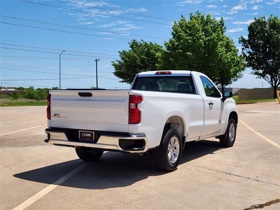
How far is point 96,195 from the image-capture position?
518 cm

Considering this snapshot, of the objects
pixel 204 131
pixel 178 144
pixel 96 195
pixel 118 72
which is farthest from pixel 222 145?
pixel 118 72

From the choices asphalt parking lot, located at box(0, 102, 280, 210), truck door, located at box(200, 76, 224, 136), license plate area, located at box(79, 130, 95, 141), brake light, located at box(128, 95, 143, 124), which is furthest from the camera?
truck door, located at box(200, 76, 224, 136)

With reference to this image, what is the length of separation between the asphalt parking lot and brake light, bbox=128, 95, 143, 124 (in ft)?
3.51

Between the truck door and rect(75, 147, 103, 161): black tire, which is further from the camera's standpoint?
the truck door

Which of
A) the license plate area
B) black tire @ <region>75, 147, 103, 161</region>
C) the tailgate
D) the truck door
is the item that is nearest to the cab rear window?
the truck door

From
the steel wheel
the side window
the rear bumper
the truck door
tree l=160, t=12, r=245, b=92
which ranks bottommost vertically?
the steel wheel

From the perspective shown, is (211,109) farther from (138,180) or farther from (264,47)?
(264,47)

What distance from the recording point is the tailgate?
5809mm

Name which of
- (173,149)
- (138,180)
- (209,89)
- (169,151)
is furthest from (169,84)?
(138,180)

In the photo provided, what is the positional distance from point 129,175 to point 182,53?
3190 cm

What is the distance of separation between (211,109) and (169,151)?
2.17m

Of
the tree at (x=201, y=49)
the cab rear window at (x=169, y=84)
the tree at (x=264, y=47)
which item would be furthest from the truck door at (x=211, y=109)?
the tree at (x=264, y=47)

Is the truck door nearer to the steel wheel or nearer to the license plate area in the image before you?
the steel wheel

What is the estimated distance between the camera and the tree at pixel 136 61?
Answer: 55969 millimetres
